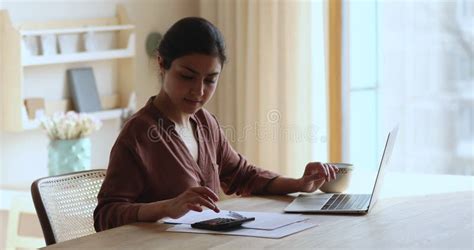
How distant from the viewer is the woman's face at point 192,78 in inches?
83.4

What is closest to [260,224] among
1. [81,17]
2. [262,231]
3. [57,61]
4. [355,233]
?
[262,231]

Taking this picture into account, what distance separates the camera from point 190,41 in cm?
214

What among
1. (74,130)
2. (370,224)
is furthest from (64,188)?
(74,130)

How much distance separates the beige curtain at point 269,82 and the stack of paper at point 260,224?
75.7 inches

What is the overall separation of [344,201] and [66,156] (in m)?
1.55

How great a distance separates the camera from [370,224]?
1.94 meters

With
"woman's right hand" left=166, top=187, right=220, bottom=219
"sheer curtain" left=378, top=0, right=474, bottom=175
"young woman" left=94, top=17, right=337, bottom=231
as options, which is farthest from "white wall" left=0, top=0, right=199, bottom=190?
"woman's right hand" left=166, top=187, right=220, bottom=219

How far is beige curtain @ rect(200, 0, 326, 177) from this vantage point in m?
3.92

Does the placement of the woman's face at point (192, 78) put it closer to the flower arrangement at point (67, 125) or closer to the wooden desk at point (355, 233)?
the wooden desk at point (355, 233)

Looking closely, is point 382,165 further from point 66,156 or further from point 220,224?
point 66,156

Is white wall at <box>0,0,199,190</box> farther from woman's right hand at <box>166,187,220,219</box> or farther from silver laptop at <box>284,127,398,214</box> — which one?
woman's right hand at <box>166,187,220,219</box>

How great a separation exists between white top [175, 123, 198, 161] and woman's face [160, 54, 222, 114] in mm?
126

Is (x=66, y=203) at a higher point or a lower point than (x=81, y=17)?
lower

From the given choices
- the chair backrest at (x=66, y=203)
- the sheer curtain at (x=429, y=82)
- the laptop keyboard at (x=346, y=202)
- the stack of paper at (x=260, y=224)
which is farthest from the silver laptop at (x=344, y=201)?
the sheer curtain at (x=429, y=82)
